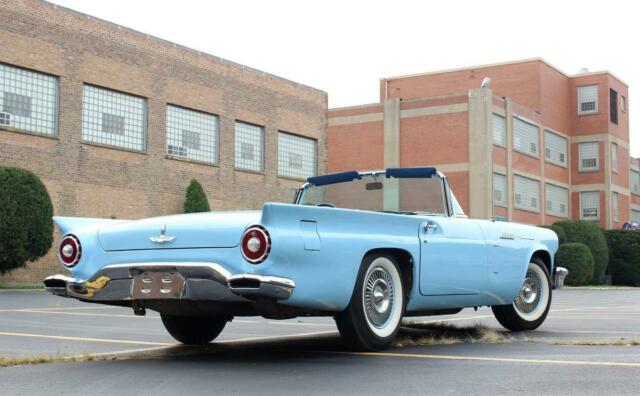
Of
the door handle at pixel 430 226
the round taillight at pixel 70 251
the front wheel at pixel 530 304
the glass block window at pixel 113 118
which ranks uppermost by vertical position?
the glass block window at pixel 113 118

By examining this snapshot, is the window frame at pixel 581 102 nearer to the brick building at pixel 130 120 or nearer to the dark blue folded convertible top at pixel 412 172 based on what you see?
the brick building at pixel 130 120

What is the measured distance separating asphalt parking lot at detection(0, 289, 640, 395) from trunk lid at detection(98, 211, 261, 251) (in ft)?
2.88

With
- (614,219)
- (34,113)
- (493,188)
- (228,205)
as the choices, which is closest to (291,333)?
(34,113)

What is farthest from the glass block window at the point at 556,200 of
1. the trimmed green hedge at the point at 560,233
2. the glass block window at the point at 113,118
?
the glass block window at the point at 113,118

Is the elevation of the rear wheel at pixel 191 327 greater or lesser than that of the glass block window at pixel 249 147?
lesser

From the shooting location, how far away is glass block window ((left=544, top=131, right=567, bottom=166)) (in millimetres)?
51622

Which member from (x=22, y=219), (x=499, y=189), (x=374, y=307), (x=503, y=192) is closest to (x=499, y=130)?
(x=499, y=189)

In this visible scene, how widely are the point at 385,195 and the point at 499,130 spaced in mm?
38170

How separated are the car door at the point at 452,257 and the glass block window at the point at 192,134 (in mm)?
24658

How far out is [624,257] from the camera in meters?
44.2

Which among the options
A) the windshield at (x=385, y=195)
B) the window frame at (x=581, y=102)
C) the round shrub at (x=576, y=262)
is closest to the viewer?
the windshield at (x=385, y=195)

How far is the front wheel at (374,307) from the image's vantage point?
6.92 m

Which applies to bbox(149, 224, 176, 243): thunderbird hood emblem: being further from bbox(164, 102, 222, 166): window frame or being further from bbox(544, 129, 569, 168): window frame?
bbox(544, 129, 569, 168): window frame

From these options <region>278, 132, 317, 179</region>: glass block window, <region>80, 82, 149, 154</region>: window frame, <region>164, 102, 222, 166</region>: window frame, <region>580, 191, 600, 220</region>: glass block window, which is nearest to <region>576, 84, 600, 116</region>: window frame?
<region>580, 191, 600, 220</region>: glass block window
